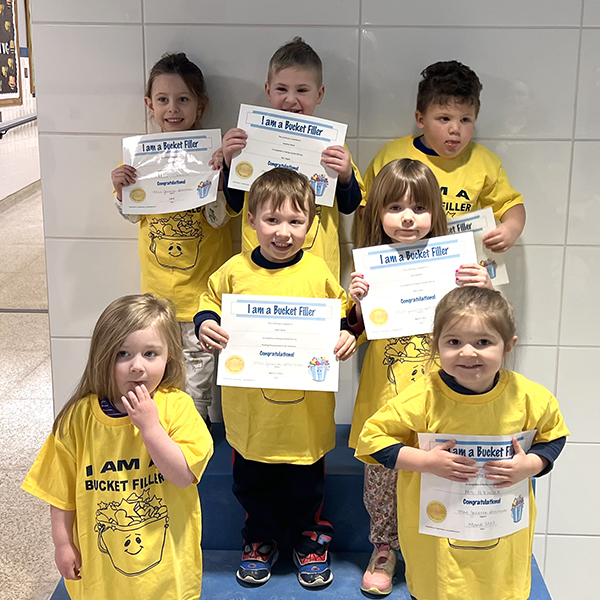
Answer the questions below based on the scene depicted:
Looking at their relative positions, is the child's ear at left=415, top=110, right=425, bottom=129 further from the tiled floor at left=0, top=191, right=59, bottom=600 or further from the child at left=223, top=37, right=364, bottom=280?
the tiled floor at left=0, top=191, right=59, bottom=600

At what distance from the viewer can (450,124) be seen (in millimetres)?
1805

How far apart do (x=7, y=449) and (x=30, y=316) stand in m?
1.87

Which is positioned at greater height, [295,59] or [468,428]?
[295,59]

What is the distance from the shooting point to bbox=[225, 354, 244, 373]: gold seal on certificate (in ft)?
5.19

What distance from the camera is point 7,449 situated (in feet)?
9.90

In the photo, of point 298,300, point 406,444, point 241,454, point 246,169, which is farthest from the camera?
point 246,169

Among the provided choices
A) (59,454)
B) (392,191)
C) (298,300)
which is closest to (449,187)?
(392,191)

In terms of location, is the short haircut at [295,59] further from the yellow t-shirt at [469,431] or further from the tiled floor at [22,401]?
the tiled floor at [22,401]

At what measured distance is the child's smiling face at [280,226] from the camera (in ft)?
5.19

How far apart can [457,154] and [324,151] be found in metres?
0.38

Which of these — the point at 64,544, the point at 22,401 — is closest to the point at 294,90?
the point at 64,544

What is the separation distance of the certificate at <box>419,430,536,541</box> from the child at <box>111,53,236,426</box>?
0.88 metres

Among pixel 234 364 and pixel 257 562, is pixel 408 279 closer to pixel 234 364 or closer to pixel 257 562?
pixel 234 364

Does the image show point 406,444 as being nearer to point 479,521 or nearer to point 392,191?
point 479,521
